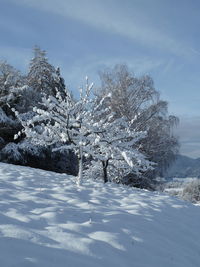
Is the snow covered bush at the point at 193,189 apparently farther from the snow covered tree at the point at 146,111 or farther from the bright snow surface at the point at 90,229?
the bright snow surface at the point at 90,229

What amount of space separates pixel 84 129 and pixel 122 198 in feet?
8.10

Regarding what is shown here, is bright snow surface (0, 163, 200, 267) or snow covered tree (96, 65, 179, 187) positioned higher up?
snow covered tree (96, 65, 179, 187)

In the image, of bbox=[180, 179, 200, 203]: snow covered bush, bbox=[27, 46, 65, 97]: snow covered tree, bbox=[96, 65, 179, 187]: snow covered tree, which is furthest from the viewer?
bbox=[180, 179, 200, 203]: snow covered bush

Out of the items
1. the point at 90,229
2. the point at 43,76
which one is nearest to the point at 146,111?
the point at 43,76

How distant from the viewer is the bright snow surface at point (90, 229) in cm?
364

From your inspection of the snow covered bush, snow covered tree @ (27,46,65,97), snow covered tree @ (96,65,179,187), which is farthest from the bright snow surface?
the snow covered bush

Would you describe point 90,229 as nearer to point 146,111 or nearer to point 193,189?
point 146,111

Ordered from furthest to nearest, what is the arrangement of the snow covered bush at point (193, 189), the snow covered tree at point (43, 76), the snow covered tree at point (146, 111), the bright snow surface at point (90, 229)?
the snow covered bush at point (193, 189) → the snow covered tree at point (43, 76) → the snow covered tree at point (146, 111) → the bright snow surface at point (90, 229)

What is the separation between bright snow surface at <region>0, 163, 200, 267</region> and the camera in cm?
364

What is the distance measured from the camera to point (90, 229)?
464cm

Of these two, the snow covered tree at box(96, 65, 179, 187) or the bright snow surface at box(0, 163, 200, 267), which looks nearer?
the bright snow surface at box(0, 163, 200, 267)

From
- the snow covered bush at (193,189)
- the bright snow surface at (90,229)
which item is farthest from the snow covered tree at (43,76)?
the bright snow surface at (90,229)

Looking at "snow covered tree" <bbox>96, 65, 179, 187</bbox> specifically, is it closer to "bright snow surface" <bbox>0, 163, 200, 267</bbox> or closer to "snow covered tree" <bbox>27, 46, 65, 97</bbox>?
"snow covered tree" <bbox>27, 46, 65, 97</bbox>

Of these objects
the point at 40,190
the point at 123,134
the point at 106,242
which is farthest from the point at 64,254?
the point at 123,134
